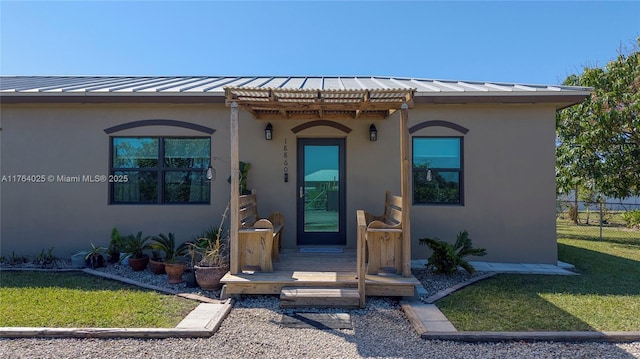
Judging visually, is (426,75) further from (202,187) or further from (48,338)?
(48,338)

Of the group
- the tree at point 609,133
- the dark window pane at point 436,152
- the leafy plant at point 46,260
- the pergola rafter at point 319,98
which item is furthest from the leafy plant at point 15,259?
the tree at point 609,133

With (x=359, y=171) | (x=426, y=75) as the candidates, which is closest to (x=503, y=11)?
(x=426, y=75)

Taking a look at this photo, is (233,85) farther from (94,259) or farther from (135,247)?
(94,259)

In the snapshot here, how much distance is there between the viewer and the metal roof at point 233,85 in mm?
6406

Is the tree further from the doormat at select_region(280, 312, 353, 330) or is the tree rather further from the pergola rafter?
the doormat at select_region(280, 312, 353, 330)

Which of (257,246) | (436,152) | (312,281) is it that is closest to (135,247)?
(257,246)

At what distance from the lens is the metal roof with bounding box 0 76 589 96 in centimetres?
641

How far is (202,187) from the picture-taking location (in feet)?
22.4

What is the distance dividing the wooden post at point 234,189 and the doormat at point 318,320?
113cm

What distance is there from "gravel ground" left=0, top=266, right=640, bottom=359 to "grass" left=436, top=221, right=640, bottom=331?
1.29 ft

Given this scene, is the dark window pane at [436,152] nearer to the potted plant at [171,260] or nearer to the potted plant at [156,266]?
the potted plant at [171,260]

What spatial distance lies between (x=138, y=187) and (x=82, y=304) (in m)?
2.95

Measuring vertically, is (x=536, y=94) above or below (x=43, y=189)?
above

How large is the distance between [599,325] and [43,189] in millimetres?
9129
